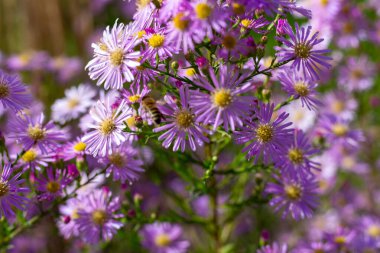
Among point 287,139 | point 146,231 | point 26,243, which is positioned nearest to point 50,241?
point 26,243

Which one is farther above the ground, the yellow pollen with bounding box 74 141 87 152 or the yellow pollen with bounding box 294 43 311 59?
the yellow pollen with bounding box 294 43 311 59

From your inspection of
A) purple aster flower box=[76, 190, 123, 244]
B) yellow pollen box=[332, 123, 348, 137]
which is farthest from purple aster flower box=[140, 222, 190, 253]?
yellow pollen box=[332, 123, 348, 137]

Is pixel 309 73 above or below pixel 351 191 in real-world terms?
below

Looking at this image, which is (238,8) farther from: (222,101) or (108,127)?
(108,127)

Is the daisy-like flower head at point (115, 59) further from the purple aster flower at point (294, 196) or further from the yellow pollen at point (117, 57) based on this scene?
the purple aster flower at point (294, 196)

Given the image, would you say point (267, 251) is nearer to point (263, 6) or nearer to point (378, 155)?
point (263, 6)

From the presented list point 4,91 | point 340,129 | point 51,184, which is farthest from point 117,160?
point 340,129

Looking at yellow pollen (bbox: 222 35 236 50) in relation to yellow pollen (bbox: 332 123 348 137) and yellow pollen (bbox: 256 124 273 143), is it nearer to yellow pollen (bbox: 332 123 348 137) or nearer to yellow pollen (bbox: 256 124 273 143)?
yellow pollen (bbox: 256 124 273 143)
